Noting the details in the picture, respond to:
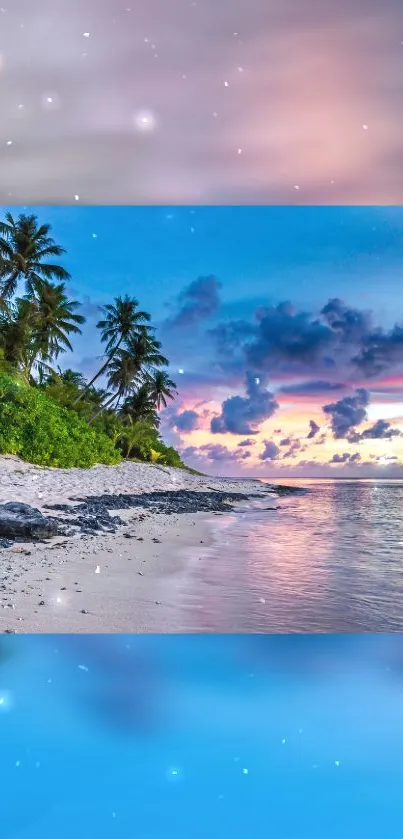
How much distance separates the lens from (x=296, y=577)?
4.40 m

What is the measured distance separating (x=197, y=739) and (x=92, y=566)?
6.37 feet

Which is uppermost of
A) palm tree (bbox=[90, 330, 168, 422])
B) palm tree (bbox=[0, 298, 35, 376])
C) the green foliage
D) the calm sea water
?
palm tree (bbox=[0, 298, 35, 376])

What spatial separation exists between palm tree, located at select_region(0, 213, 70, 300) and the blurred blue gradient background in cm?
499

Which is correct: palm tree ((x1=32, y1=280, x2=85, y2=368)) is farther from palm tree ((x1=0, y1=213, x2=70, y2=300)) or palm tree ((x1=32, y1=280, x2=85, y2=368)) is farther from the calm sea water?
the calm sea water

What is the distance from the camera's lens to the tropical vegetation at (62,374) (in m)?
7.82

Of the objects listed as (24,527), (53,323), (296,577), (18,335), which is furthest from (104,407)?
(296,577)

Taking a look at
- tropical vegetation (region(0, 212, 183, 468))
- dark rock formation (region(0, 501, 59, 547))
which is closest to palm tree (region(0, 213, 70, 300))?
tropical vegetation (region(0, 212, 183, 468))

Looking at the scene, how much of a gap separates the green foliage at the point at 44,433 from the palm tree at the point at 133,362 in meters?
0.85

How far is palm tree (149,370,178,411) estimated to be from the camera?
25.3 feet

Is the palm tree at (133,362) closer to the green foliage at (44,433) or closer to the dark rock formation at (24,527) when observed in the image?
the green foliage at (44,433)

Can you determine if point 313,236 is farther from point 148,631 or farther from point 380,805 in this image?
point 380,805

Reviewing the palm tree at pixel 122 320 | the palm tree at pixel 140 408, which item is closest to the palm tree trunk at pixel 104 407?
the palm tree at pixel 140 408
